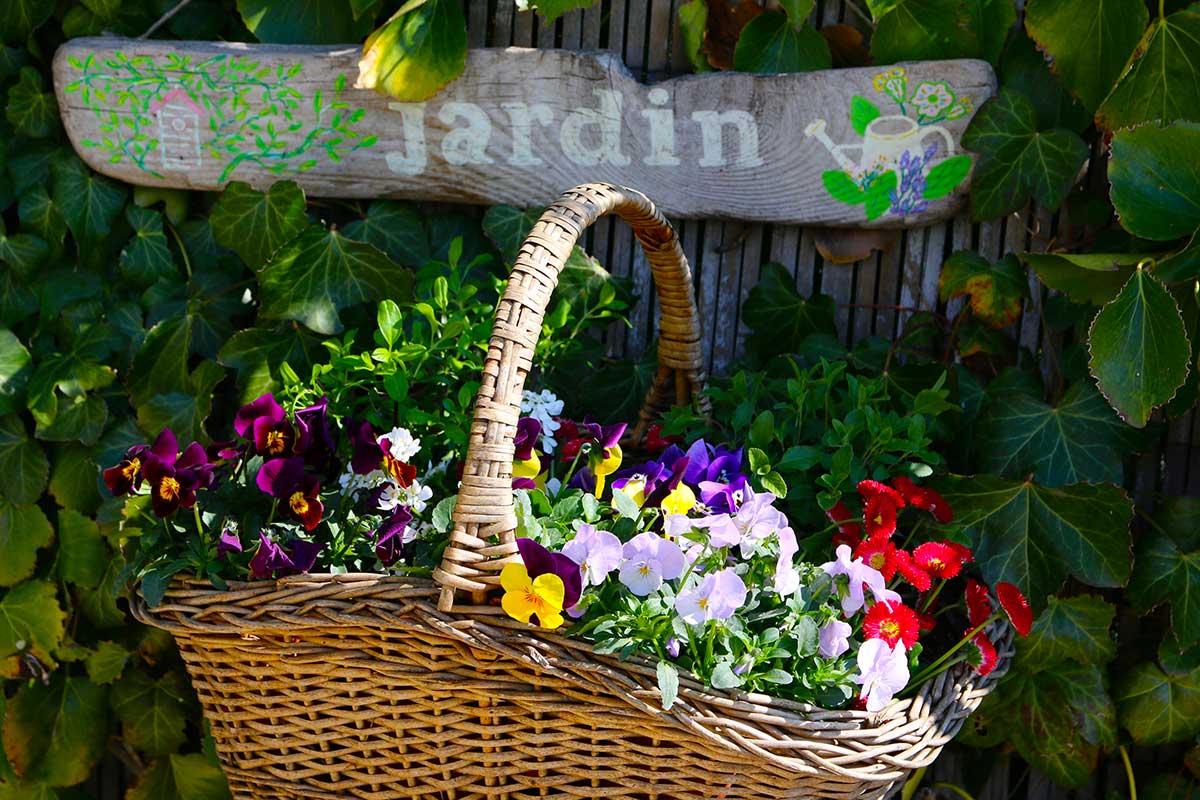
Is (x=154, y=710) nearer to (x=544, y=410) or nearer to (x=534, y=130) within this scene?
(x=544, y=410)

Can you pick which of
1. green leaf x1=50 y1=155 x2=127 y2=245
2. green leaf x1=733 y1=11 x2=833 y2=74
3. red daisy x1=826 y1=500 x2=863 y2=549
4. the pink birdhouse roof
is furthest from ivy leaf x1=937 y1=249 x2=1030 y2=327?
green leaf x1=50 y1=155 x2=127 y2=245

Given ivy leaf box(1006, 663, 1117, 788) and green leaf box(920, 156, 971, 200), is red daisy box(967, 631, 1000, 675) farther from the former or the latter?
green leaf box(920, 156, 971, 200)

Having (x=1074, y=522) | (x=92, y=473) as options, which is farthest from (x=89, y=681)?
(x=1074, y=522)

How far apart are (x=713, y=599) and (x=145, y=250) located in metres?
1.12

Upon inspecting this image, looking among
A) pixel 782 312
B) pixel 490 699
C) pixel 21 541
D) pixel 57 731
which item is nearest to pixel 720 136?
pixel 782 312

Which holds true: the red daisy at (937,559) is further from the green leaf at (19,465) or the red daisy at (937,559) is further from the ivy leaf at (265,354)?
the green leaf at (19,465)

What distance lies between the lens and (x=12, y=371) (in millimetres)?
1610

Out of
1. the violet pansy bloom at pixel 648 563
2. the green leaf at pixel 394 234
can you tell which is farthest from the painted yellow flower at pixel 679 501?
the green leaf at pixel 394 234

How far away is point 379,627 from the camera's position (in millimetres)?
967

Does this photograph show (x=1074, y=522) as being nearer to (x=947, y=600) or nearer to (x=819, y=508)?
(x=947, y=600)

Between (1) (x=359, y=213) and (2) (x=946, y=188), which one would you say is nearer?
(2) (x=946, y=188)

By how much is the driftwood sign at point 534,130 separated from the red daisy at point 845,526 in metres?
0.51

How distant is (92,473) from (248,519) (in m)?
0.72

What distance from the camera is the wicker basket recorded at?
926 mm
